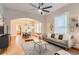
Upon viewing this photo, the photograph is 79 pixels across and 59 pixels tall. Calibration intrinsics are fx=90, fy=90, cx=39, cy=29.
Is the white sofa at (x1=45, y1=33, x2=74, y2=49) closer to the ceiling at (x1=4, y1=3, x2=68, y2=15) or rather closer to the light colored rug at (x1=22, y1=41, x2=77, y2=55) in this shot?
the light colored rug at (x1=22, y1=41, x2=77, y2=55)

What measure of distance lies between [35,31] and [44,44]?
1.13 feet

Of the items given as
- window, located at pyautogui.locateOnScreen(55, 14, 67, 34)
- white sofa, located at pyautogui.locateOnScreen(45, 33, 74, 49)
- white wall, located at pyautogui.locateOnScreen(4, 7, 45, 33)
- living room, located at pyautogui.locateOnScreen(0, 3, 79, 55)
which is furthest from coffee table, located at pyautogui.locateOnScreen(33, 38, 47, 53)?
window, located at pyautogui.locateOnScreen(55, 14, 67, 34)

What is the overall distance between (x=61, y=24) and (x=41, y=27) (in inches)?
17.3

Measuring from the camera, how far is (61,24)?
75.7 inches

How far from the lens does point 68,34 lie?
1.82 metres

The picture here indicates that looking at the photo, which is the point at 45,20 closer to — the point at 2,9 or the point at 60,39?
the point at 60,39

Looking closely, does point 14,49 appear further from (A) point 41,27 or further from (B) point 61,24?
(B) point 61,24

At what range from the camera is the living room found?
183 cm

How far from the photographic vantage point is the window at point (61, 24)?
1.87m

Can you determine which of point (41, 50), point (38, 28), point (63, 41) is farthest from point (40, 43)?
point (63, 41)

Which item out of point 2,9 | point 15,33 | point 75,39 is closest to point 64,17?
point 75,39

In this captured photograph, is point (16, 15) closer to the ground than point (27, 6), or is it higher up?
closer to the ground

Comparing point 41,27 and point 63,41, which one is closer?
point 63,41

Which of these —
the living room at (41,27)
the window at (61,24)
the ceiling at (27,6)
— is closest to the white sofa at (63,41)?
the living room at (41,27)
